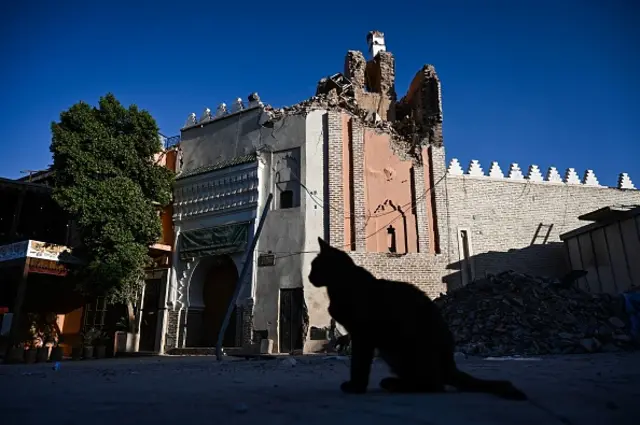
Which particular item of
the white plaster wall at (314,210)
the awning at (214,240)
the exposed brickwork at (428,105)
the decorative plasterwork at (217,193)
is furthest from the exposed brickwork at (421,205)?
the awning at (214,240)

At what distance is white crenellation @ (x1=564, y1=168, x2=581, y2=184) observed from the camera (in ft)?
59.9

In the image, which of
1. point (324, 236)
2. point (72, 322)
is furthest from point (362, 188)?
point (72, 322)

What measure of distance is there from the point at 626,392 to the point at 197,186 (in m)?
14.9

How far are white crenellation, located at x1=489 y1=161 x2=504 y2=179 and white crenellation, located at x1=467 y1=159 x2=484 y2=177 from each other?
0.44 meters

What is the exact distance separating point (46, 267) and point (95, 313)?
4.17 m

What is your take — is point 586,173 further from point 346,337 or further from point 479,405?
point 479,405

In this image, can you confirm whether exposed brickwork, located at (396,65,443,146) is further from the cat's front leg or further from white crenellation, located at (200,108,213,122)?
the cat's front leg

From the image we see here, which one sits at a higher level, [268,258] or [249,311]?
[268,258]

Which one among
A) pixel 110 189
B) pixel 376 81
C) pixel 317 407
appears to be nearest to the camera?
pixel 317 407

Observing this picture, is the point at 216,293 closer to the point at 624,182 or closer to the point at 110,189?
the point at 110,189

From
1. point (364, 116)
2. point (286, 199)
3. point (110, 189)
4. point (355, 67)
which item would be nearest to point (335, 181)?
point (286, 199)

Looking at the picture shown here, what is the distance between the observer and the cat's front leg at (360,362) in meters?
2.78

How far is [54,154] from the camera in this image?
1475 centimetres

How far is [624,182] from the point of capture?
62.5 ft
